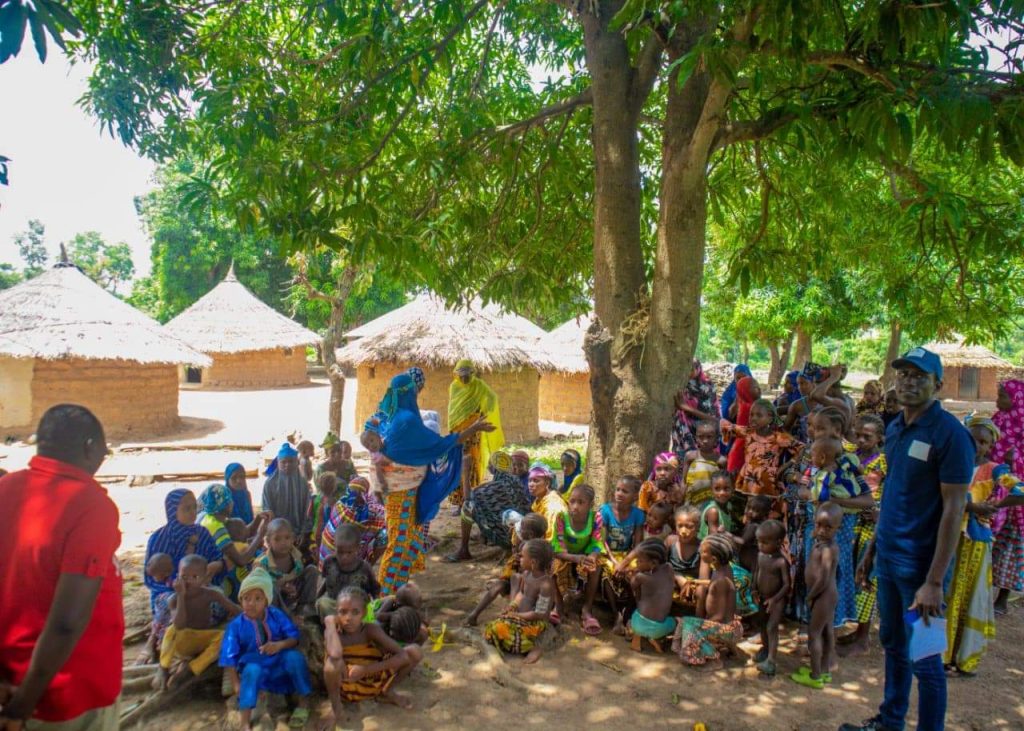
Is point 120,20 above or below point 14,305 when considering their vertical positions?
above

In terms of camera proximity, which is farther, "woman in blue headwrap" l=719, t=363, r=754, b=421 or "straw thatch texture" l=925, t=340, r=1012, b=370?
"straw thatch texture" l=925, t=340, r=1012, b=370

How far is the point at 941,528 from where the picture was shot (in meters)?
2.76

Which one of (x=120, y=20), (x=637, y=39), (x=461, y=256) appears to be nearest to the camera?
(x=637, y=39)

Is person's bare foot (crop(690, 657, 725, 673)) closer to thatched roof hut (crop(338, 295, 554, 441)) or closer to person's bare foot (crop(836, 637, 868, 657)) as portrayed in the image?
person's bare foot (crop(836, 637, 868, 657))

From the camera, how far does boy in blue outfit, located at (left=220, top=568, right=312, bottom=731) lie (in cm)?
334

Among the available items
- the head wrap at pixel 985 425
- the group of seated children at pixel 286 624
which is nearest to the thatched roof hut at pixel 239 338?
the group of seated children at pixel 286 624

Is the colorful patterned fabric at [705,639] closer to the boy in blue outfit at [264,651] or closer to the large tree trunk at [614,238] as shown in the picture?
the large tree trunk at [614,238]

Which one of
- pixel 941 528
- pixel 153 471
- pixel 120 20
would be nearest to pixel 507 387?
pixel 153 471

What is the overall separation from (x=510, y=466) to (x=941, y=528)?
4003 mm

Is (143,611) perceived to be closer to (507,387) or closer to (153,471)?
(153,471)

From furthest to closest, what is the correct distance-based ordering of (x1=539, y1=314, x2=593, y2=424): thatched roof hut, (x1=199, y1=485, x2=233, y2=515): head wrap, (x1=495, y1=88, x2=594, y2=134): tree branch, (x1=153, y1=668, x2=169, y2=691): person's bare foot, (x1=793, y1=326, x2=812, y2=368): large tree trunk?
(x1=793, y1=326, x2=812, y2=368): large tree trunk → (x1=539, y1=314, x2=593, y2=424): thatched roof hut → (x1=495, y1=88, x2=594, y2=134): tree branch → (x1=199, y1=485, x2=233, y2=515): head wrap → (x1=153, y1=668, x2=169, y2=691): person's bare foot

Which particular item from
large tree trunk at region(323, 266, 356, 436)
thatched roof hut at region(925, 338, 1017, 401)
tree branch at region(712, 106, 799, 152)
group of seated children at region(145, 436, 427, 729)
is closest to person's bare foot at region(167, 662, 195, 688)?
group of seated children at region(145, 436, 427, 729)

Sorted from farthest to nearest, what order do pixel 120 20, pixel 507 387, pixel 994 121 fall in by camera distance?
pixel 507 387 → pixel 120 20 → pixel 994 121

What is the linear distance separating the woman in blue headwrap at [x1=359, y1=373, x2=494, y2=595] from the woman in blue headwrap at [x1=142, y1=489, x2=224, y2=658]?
3.63ft
